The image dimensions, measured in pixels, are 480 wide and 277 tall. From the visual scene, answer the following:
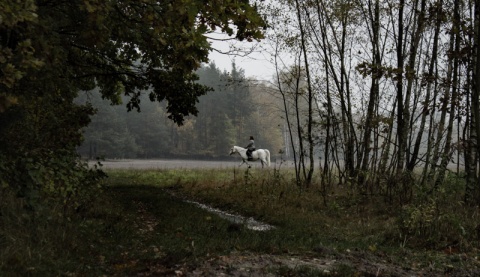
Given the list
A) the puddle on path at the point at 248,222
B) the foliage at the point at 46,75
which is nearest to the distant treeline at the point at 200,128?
the puddle on path at the point at 248,222

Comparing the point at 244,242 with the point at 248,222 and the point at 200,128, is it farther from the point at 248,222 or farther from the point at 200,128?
the point at 200,128

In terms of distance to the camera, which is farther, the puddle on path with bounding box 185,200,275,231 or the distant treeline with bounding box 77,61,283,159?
the distant treeline with bounding box 77,61,283,159

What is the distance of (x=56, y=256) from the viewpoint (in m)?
5.59

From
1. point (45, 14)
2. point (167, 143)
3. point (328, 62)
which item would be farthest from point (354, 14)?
point (167, 143)

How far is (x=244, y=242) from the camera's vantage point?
7551 mm

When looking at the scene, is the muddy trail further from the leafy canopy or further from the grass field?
the leafy canopy

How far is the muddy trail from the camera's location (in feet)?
17.6

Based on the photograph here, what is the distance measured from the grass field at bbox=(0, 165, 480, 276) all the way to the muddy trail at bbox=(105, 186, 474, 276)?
0.02 m

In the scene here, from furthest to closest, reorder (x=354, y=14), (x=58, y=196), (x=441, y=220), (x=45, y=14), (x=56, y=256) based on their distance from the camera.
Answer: (x=354, y=14) → (x=441, y=220) → (x=58, y=196) → (x=45, y=14) → (x=56, y=256)

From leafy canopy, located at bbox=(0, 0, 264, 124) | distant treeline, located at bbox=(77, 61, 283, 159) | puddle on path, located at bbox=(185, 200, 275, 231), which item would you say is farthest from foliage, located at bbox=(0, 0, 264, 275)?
distant treeline, located at bbox=(77, 61, 283, 159)

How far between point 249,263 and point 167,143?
205 feet

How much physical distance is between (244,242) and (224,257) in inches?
67.7

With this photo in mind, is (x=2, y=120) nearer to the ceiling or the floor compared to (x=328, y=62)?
nearer to the floor

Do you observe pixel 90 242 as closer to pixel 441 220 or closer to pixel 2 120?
pixel 2 120
